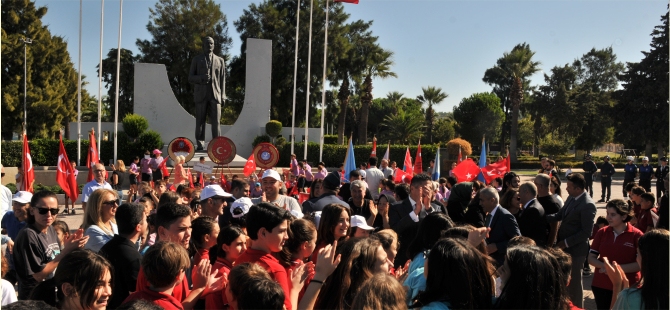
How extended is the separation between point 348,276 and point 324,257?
0.66 feet

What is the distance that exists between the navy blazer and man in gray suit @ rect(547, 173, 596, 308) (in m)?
0.88

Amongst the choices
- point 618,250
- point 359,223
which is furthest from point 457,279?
point 618,250

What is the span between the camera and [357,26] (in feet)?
117

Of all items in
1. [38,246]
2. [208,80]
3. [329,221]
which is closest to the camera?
[38,246]

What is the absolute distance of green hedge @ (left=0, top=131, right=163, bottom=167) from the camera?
21578 mm

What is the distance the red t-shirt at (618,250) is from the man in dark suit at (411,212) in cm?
169

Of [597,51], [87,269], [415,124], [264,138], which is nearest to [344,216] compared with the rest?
[87,269]

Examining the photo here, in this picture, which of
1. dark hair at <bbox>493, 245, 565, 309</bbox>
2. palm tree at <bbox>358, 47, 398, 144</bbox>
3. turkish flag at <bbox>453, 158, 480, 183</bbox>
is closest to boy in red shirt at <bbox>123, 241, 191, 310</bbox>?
dark hair at <bbox>493, 245, 565, 309</bbox>

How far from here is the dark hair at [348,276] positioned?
2672 mm

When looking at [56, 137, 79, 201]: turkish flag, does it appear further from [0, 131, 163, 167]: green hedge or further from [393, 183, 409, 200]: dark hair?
[0, 131, 163, 167]: green hedge

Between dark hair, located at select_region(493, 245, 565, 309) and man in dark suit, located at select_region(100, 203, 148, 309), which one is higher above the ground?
dark hair, located at select_region(493, 245, 565, 309)

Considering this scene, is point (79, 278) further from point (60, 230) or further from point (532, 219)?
point (532, 219)

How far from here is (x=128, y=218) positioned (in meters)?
3.31

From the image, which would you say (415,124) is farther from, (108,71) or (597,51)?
(108,71)
